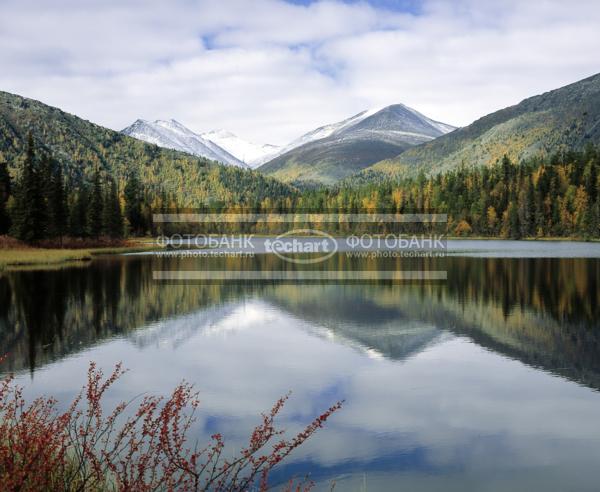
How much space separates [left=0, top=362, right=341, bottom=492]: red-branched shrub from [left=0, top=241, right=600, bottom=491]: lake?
43.3 inches

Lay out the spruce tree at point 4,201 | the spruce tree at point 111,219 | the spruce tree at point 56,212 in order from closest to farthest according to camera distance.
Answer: the spruce tree at point 4,201
the spruce tree at point 56,212
the spruce tree at point 111,219

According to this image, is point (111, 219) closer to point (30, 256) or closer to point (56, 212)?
point (56, 212)

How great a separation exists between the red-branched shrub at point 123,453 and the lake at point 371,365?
1099mm

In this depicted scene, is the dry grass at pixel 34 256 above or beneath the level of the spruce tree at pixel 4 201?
beneath

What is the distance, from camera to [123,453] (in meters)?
12.6

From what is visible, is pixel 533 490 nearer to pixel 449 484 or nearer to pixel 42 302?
pixel 449 484

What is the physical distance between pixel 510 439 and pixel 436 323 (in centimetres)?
1653

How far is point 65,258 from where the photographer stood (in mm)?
74750

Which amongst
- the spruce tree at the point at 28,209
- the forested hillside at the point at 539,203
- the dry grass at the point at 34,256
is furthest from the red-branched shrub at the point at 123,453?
the forested hillside at the point at 539,203

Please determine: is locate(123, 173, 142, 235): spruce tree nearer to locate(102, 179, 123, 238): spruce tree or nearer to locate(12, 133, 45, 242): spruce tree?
locate(102, 179, 123, 238): spruce tree

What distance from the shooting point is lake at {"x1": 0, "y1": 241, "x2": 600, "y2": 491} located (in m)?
12.7

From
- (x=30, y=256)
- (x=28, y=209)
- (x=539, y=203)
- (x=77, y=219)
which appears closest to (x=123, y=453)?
(x=30, y=256)

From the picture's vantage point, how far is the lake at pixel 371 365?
12.7 metres

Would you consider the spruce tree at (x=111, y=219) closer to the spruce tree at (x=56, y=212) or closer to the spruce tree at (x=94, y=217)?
the spruce tree at (x=94, y=217)
